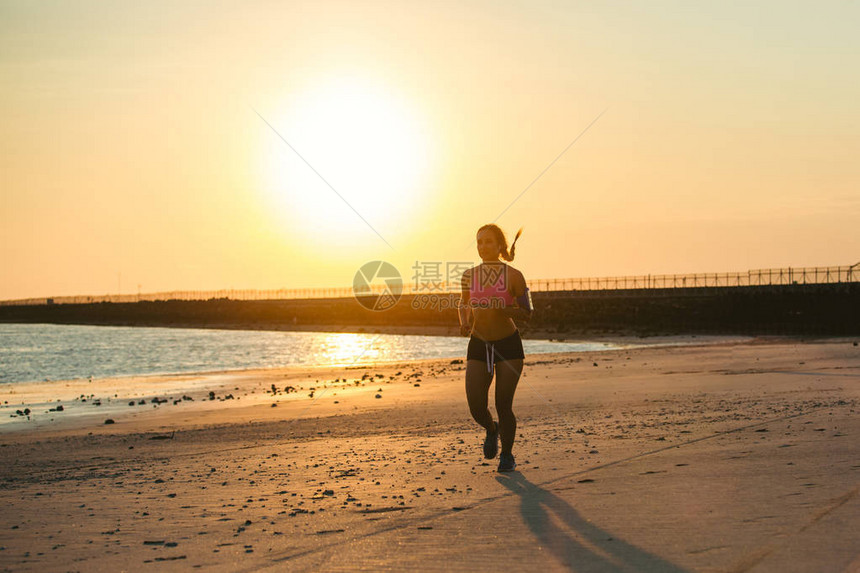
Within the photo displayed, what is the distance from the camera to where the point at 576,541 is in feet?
16.9

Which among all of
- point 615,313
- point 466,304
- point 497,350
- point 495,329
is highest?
point 466,304

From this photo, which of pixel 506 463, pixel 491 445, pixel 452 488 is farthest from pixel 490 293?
pixel 452 488

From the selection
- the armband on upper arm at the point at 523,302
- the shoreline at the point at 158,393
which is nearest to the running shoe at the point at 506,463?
the armband on upper arm at the point at 523,302

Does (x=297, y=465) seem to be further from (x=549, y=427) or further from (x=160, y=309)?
(x=160, y=309)

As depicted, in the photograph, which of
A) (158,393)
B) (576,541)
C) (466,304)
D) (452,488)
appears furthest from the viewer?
(158,393)

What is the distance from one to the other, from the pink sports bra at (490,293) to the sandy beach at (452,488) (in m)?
1.54

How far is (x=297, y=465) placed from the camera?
8664mm

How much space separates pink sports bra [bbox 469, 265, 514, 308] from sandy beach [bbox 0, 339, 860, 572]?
1.54 meters

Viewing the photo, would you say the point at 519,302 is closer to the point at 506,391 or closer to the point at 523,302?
the point at 523,302

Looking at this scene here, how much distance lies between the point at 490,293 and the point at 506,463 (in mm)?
1555

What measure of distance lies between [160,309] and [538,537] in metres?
148

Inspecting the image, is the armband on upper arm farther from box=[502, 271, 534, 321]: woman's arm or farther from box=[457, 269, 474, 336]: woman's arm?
box=[457, 269, 474, 336]: woman's arm

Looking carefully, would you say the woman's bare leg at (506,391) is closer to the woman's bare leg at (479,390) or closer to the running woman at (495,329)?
the running woman at (495,329)

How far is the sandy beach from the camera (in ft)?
16.2
